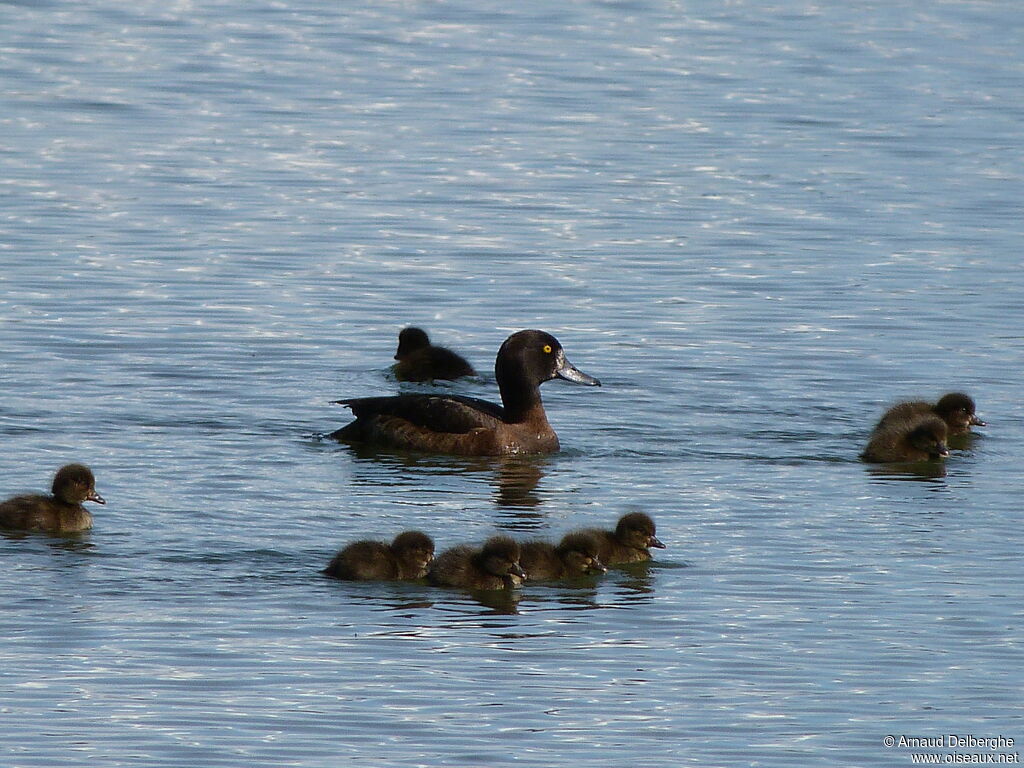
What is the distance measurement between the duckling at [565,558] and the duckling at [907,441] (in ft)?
10.6

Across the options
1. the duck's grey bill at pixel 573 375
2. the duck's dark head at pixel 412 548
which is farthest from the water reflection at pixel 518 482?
the duck's dark head at pixel 412 548

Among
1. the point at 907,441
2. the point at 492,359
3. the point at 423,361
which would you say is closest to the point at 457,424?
the point at 423,361

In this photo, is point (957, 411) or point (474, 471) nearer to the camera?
point (474, 471)

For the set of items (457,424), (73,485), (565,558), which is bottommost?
(565,558)

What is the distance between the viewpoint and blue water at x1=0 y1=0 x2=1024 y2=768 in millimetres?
9867

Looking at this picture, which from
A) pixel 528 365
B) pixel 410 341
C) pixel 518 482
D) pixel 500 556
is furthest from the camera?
pixel 410 341

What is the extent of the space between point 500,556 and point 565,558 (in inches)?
23.3

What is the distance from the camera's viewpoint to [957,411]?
48.8 feet

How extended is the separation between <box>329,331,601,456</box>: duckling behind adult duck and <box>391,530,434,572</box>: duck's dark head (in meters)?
3.41

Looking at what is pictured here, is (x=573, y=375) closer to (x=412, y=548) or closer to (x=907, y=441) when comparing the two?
(x=907, y=441)

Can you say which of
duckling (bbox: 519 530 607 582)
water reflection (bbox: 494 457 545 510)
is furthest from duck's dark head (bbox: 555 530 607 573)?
water reflection (bbox: 494 457 545 510)

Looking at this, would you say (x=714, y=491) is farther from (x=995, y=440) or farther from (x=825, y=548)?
(x=995, y=440)

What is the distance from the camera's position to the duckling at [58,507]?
472 inches

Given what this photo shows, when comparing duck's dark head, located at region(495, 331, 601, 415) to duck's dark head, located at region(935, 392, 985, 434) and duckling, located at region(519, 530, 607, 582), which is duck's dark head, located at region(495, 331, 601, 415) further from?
duckling, located at region(519, 530, 607, 582)
